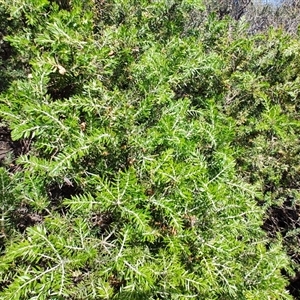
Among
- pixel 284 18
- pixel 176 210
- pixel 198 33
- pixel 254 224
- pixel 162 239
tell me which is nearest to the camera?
pixel 176 210

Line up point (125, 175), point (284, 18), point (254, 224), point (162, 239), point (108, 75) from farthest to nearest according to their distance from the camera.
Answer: point (284, 18)
point (108, 75)
point (254, 224)
point (162, 239)
point (125, 175)

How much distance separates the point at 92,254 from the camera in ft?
5.11

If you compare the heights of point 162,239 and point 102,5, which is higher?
point 102,5

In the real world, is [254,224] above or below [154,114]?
below

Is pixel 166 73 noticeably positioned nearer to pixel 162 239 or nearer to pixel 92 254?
pixel 162 239

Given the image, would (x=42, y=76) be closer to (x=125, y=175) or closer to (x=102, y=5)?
(x=125, y=175)

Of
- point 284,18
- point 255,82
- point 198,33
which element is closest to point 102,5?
point 198,33

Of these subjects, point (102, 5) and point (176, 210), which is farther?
point (102, 5)

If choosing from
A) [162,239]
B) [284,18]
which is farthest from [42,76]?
[284,18]

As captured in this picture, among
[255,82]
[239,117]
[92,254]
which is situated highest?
[255,82]

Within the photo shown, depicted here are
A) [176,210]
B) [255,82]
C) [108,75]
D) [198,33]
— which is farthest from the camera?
[198,33]

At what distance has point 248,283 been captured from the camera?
1.91m

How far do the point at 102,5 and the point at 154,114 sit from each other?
1.37 meters

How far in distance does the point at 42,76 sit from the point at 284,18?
6.78 metres
